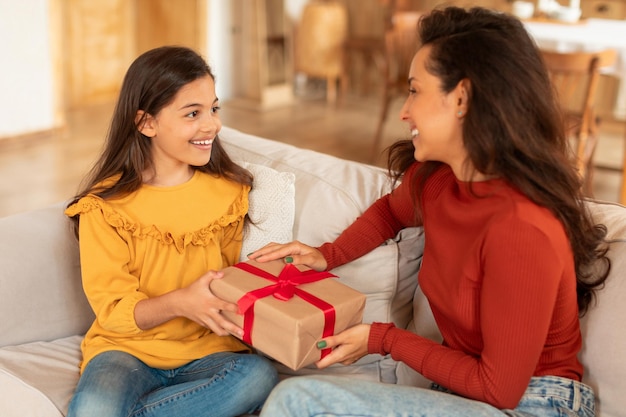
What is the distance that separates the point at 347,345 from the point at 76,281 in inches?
29.8

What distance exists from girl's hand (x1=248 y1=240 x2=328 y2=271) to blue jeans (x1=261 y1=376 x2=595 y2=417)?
317 mm

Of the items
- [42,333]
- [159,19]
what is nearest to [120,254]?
[42,333]

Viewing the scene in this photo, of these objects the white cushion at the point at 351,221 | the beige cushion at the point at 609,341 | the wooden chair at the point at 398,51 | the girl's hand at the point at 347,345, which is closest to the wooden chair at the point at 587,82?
the wooden chair at the point at 398,51

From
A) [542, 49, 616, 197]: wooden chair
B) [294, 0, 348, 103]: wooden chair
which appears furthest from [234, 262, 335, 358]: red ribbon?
[294, 0, 348, 103]: wooden chair

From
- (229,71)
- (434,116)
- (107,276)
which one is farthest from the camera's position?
(229,71)

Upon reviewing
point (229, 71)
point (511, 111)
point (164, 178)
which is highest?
point (511, 111)

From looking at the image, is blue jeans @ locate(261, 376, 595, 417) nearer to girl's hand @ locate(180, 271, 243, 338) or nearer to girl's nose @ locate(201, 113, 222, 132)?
girl's hand @ locate(180, 271, 243, 338)

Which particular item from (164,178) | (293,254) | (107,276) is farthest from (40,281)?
(293,254)

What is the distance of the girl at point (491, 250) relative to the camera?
119 centimetres

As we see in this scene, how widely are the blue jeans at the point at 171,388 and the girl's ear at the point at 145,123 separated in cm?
48

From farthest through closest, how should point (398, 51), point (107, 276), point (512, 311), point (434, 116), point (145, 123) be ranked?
1. point (398, 51)
2. point (145, 123)
3. point (107, 276)
4. point (434, 116)
5. point (512, 311)

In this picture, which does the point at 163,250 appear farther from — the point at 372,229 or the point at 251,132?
the point at 251,132

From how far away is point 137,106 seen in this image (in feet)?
5.27

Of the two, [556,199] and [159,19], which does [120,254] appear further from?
[159,19]
